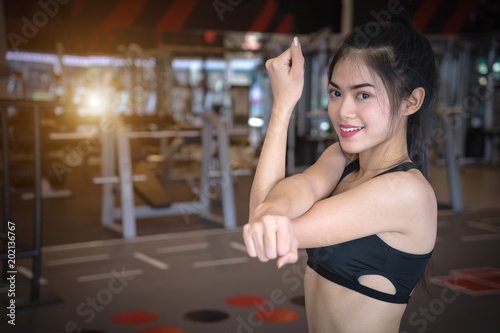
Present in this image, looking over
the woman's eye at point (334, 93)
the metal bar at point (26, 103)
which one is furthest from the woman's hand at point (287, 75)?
the metal bar at point (26, 103)

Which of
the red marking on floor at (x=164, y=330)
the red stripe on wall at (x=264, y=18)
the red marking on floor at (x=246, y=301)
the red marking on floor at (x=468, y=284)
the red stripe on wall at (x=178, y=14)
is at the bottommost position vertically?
the red marking on floor at (x=164, y=330)

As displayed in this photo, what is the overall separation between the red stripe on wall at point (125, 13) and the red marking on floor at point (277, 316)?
3.20 metres

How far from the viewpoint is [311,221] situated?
0.95m

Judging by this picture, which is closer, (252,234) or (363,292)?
(252,234)

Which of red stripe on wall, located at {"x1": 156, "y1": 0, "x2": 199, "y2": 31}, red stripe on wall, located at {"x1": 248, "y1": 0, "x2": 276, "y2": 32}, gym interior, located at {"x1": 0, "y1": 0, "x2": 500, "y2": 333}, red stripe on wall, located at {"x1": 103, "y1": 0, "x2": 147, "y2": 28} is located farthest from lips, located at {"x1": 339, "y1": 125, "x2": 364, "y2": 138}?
red stripe on wall, located at {"x1": 156, "y1": 0, "x2": 199, "y2": 31}

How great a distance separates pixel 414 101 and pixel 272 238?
0.50 meters

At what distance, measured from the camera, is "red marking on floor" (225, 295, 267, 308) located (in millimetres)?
3133

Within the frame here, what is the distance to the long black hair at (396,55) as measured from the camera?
1.04 metres

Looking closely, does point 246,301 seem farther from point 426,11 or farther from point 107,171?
point 426,11

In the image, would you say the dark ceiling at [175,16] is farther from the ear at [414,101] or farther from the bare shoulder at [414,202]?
the bare shoulder at [414,202]

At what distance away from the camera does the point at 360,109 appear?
1.03 m

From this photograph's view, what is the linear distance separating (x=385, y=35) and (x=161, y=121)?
8.20 m

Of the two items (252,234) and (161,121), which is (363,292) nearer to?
(252,234)

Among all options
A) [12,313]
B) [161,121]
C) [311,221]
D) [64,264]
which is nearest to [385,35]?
[311,221]
